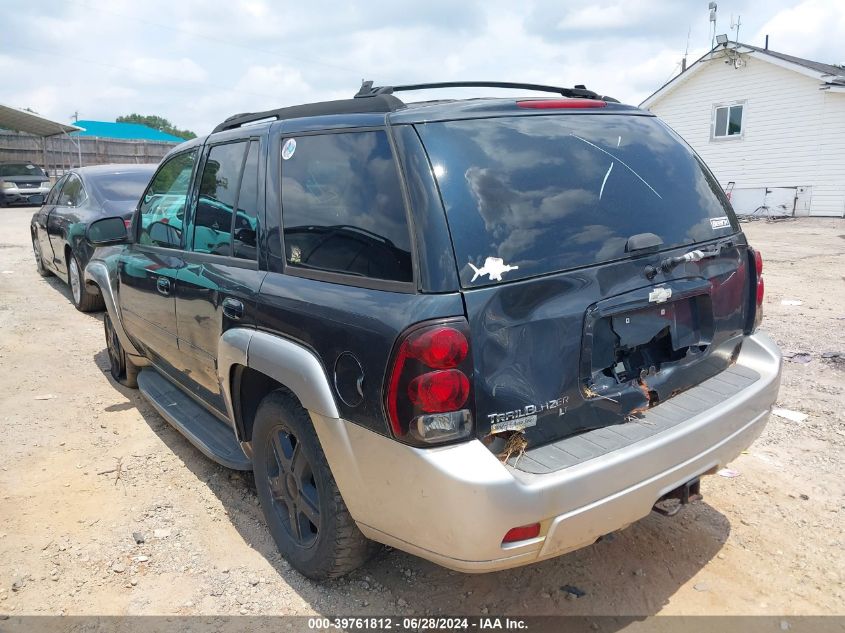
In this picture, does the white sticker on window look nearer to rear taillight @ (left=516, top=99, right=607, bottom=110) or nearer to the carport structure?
rear taillight @ (left=516, top=99, right=607, bottom=110)

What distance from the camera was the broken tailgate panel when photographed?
2.25 m

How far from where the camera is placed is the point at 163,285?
3.88 meters

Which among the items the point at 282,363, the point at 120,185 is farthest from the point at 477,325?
the point at 120,185

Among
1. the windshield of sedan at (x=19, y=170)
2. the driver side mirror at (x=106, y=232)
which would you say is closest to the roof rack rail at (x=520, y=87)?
the driver side mirror at (x=106, y=232)

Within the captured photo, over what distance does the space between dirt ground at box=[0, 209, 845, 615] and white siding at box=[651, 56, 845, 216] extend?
675 inches

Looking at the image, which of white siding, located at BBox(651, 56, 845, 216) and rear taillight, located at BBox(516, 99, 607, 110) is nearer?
rear taillight, located at BBox(516, 99, 607, 110)

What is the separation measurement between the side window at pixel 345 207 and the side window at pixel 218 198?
479mm

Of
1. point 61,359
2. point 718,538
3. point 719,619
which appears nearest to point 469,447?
point 719,619

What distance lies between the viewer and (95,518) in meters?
3.49

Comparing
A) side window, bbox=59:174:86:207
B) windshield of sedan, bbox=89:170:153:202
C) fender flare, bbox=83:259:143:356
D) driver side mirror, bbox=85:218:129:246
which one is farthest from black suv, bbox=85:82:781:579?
side window, bbox=59:174:86:207

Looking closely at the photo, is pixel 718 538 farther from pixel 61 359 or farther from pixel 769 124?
pixel 769 124

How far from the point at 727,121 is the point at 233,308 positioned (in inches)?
885

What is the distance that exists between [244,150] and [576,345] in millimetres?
1927

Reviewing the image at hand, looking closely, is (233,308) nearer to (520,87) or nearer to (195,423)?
(195,423)
